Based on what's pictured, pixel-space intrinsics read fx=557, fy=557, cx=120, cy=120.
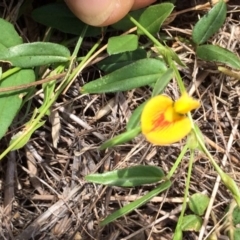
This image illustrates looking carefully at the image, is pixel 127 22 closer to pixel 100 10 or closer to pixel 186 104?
pixel 100 10

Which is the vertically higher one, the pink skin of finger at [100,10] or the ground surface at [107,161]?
the pink skin of finger at [100,10]

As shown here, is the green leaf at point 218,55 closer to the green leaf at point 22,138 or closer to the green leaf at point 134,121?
the green leaf at point 134,121

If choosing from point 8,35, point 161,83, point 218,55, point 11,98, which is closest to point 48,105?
point 11,98

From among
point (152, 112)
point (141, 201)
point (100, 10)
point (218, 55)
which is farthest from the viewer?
point (218, 55)

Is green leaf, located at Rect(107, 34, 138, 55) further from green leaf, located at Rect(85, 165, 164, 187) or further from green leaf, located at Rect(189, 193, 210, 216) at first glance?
green leaf, located at Rect(189, 193, 210, 216)

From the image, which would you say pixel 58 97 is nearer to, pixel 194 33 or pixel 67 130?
pixel 67 130

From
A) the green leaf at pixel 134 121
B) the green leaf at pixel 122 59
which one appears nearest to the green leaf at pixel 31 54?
the green leaf at pixel 122 59
